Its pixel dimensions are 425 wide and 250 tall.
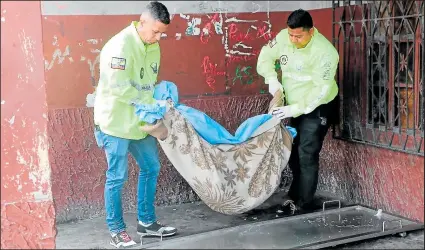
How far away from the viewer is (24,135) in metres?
3.35

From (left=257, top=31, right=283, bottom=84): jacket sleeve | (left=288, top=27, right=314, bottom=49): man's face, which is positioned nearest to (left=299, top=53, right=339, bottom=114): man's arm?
(left=288, top=27, right=314, bottom=49): man's face

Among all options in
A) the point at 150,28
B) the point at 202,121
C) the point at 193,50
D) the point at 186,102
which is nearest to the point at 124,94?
the point at 150,28

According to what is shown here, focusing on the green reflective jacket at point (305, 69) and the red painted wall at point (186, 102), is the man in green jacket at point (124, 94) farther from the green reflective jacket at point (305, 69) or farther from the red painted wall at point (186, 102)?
the green reflective jacket at point (305, 69)

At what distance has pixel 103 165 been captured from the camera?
507 centimetres

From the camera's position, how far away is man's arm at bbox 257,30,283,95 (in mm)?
5129

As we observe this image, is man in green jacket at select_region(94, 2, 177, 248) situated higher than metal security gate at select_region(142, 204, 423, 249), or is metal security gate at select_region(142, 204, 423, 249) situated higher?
man in green jacket at select_region(94, 2, 177, 248)

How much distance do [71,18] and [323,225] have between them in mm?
2700

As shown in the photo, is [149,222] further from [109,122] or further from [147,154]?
[109,122]

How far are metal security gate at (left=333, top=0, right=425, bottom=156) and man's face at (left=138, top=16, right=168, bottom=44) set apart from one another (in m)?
1.89

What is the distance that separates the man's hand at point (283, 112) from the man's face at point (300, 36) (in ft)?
1.80

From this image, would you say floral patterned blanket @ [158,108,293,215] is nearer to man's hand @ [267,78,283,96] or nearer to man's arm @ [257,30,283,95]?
man's hand @ [267,78,283,96]

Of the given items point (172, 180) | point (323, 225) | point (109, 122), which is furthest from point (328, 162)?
point (109, 122)

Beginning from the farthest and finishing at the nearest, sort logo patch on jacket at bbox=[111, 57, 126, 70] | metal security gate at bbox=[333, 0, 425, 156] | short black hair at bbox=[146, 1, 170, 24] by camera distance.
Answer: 1. metal security gate at bbox=[333, 0, 425, 156]
2. short black hair at bbox=[146, 1, 170, 24]
3. logo patch on jacket at bbox=[111, 57, 126, 70]

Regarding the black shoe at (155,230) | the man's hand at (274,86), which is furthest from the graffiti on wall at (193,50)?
the black shoe at (155,230)
